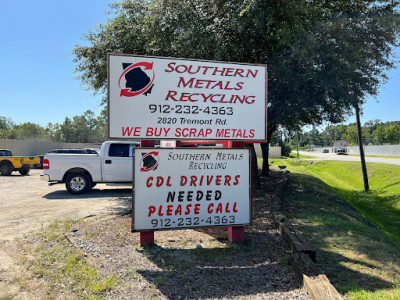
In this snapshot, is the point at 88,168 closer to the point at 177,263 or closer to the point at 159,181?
the point at 159,181

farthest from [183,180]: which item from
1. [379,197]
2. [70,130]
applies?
[70,130]

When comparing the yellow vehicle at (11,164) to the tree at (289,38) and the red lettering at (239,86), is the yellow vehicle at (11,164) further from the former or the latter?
the red lettering at (239,86)

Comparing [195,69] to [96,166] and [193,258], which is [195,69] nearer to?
[193,258]

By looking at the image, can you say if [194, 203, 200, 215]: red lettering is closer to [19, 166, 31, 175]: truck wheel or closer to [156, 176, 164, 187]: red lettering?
[156, 176, 164, 187]: red lettering

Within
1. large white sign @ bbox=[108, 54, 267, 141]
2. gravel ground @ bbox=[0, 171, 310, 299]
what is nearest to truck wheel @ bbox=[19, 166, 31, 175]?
gravel ground @ bbox=[0, 171, 310, 299]

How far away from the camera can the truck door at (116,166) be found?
1134 cm

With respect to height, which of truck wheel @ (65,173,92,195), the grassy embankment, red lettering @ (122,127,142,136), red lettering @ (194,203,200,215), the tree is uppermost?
the tree

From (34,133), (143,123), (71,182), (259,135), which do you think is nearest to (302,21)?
(259,135)

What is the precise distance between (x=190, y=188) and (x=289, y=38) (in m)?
5.14

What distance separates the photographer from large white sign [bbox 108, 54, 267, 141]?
16.6 ft

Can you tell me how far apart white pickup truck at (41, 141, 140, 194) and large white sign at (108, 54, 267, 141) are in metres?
6.60

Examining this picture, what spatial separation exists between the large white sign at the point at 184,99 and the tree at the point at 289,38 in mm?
3318

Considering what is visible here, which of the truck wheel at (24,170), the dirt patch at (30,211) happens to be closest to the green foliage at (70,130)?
the truck wheel at (24,170)

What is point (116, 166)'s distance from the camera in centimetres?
1139
